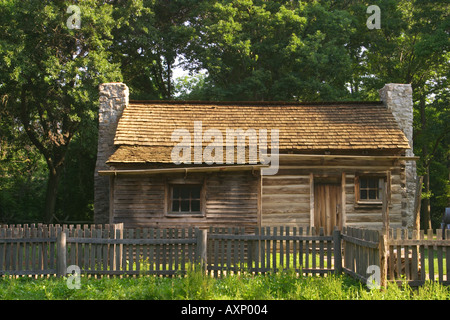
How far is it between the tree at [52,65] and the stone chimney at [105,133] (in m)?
4.18

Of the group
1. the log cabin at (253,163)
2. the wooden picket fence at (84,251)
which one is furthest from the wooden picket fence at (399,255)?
the log cabin at (253,163)

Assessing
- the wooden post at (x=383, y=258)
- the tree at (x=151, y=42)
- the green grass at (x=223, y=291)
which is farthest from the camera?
the tree at (x=151, y=42)

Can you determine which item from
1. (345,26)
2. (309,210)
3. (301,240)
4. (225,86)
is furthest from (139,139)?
(345,26)

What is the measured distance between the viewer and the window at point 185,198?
16297mm

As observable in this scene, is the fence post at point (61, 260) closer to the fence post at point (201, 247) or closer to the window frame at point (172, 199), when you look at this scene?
the fence post at point (201, 247)

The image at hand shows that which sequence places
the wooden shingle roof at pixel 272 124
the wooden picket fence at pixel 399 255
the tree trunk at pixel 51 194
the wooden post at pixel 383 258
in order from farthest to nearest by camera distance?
the tree trunk at pixel 51 194 → the wooden shingle roof at pixel 272 124 → the wooden picket fence at pixel 399 255 → the wooden post at pixel 383 258

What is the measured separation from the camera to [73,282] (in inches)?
374

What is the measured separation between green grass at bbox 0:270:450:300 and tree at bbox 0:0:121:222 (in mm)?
15551

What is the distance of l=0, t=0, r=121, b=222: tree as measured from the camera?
74.9 ft

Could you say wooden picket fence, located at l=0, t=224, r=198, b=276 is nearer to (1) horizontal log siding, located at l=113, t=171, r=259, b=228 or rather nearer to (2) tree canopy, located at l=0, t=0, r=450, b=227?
(1) horizontal log siding, located at l=113, t=171, r=259, b=228

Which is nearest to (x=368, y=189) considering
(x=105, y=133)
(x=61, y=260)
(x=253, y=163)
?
(x=253, y=163)

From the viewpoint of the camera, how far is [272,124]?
1867 centimetres

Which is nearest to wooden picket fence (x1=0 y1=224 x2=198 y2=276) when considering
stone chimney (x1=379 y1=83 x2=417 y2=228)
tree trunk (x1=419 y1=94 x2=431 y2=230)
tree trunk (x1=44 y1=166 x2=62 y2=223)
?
stone chimney (x1=379 y1=83 x2=417 y2=228)
